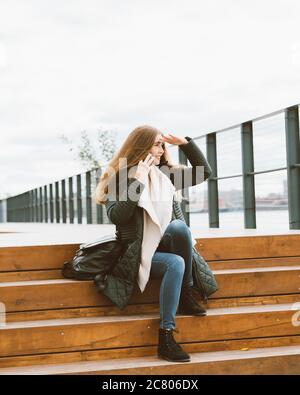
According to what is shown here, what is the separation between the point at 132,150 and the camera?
3793mm

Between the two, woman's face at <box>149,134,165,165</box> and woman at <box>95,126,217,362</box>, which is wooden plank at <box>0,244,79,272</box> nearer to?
woman at <box>95,126,217,362</box>

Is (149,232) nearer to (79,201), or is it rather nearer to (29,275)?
(29,275)

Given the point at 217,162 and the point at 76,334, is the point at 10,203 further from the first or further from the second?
the point at 76,334

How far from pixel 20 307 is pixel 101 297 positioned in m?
0.47

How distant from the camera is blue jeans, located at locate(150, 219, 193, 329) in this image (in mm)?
3502

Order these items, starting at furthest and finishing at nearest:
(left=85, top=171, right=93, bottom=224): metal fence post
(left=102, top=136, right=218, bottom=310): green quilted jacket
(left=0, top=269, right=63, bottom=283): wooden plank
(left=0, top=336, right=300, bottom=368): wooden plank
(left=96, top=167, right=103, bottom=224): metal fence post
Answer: (left=85, top=171, right=93, bottom=224): metal fence post, (left=96, top=167, right=103, bottom=224): metal fence post, (left=0, top=269, right=63, bottom=283): wooden plank, (left=102, top=136, right=218, bottom=310): green quilted jacket, (left=0, top=336, right=300, bottom=368): wooden plank

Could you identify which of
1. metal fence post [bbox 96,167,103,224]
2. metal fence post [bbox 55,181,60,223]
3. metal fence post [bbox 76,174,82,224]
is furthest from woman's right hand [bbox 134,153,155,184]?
metal fence post [bbox 55,181,60,223]

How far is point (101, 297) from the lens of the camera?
3.83 m

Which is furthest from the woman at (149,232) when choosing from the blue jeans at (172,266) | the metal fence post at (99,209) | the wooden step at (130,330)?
the metal fence post at (99,209)

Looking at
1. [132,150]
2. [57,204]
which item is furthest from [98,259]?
[57,204]

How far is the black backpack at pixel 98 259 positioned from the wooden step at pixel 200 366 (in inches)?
19.1

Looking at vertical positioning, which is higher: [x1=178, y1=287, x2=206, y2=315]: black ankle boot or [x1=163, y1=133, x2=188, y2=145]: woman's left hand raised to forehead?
[x1=163, y1=133, x2=188, y2=145]: woman's left hand raised to forehead

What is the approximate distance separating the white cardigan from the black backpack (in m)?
0.18
